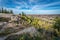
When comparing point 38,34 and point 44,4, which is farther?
point 44,4

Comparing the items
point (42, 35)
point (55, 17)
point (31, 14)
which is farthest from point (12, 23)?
point (55, 17)

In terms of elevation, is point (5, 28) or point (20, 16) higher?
point (20, 16)

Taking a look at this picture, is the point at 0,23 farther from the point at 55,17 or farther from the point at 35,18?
the point at 55,17

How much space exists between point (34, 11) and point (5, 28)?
22.5 inches

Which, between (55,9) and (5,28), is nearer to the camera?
(5,28)

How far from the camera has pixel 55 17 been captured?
8.61ft

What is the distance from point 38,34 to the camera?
246 centimetres

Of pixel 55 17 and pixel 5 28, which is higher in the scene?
pixel 55 17

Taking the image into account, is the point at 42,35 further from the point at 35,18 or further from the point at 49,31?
the point at 35,18

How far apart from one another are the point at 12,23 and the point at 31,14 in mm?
359

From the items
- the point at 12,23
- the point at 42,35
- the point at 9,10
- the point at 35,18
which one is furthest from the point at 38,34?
the point at 9,10

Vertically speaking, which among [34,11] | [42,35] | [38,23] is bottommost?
[42,35]

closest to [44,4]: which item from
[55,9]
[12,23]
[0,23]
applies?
[55,9]

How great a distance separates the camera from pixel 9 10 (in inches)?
104
